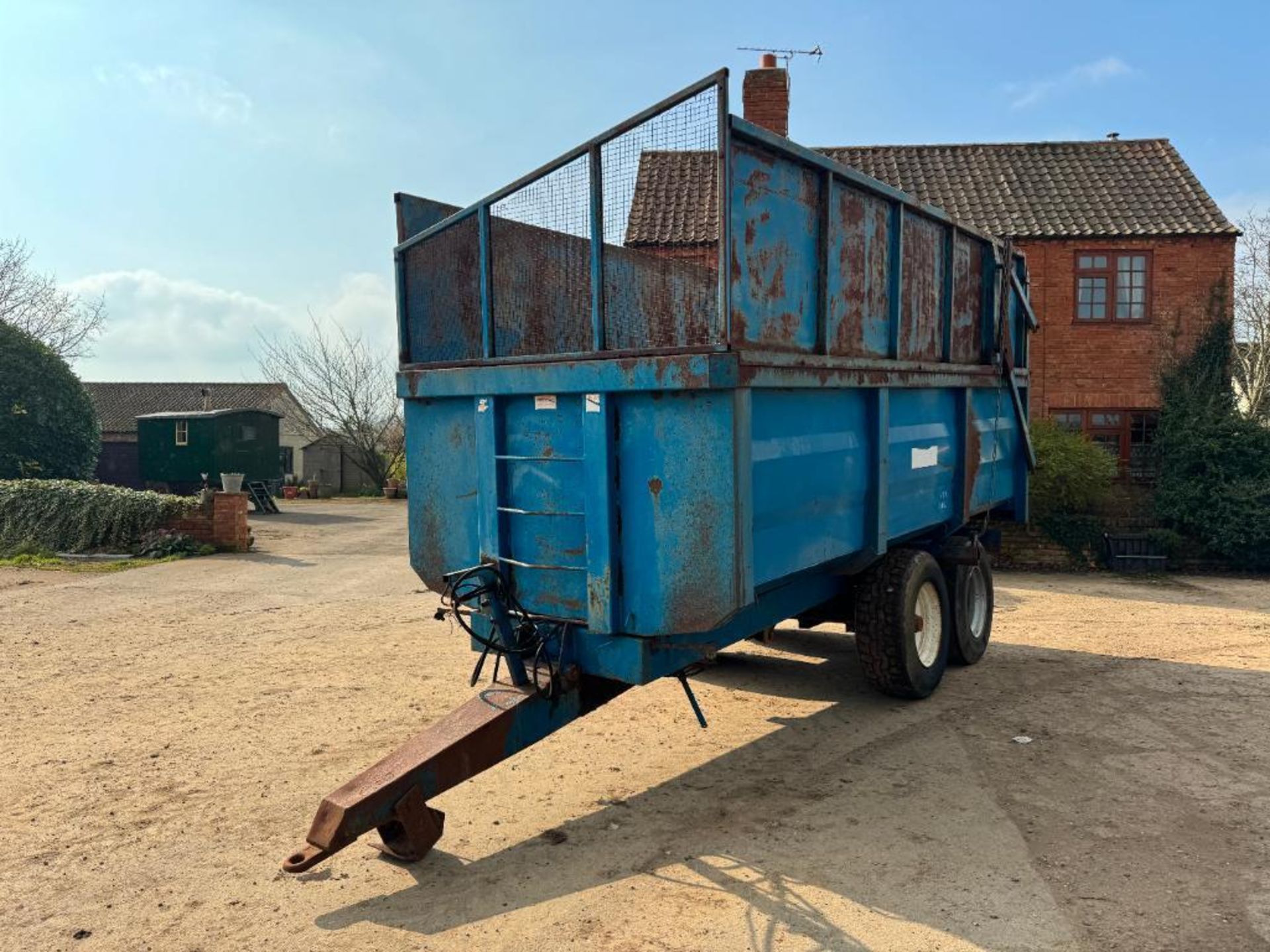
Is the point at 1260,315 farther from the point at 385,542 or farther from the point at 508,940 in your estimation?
the point at 508,940

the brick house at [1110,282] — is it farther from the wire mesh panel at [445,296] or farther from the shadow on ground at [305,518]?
the shadow on ground at [305,518]

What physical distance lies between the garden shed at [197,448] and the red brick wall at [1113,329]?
67.0 feet

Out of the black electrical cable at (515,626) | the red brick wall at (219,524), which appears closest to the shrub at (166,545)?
the red brick wall at (219,524)

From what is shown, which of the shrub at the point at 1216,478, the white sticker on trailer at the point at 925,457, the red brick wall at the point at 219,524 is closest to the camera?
the white sticker on trailer at the point at 925,457

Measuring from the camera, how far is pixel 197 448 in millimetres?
25781

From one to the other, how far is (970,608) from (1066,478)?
7.07m

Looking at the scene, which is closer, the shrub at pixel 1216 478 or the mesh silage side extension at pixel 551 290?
the mesh silage side extension at pixel 551 290

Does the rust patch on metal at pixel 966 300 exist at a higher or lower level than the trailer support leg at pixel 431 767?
higher

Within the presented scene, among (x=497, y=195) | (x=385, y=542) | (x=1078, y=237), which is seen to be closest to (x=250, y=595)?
(x=385, y=542)

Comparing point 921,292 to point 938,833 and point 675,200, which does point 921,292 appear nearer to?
point 938,833

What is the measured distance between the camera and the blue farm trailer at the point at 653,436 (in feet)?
12.3

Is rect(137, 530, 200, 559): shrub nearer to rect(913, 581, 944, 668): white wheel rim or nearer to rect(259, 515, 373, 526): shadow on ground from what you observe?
rect(259, 515, 373, 526): shadow on ground

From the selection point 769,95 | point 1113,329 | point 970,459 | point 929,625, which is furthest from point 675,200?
point 929,625

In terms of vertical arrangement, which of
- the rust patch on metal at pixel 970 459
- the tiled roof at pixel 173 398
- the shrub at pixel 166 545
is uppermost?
the tiled roof at pixel 173 398
